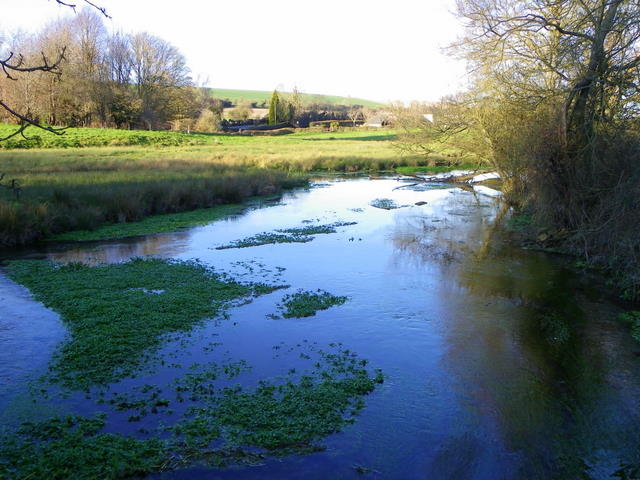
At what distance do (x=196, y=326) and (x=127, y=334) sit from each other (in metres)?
1.03

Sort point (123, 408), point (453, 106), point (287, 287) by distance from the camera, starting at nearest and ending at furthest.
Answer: point (123, 408), point (287, 287), point (453, 106)

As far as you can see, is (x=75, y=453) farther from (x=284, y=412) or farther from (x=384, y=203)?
A: (x=384, y=203)

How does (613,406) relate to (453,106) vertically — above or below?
below

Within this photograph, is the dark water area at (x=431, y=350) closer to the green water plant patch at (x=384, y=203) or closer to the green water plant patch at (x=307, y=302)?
the green water plant patch at (x=307, y=302)

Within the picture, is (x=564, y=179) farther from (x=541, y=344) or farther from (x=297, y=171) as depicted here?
(x=297, y=171)

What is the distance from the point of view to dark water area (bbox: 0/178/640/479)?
5094mm

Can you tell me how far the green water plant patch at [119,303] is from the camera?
6746 mm

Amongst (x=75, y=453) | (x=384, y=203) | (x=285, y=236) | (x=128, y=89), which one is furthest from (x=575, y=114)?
(x=128, y=89)

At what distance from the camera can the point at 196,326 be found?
815 centimetres

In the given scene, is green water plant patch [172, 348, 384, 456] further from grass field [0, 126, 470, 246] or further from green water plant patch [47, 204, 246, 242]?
→ green water plant patch [47, 204, 246, 242]

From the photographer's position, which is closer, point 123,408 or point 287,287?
point 123,408

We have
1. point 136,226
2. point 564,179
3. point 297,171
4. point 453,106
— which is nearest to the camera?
point 564,179

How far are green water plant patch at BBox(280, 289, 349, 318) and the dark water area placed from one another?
226 mm

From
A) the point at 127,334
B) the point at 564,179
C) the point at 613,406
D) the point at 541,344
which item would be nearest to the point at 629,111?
the point at 564,179
